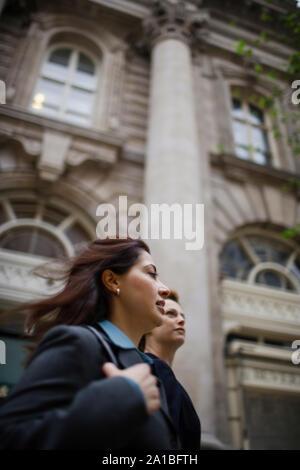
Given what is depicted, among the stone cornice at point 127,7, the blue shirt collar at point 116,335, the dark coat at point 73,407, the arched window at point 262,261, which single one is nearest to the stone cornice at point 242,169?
the arched window at point 262,261

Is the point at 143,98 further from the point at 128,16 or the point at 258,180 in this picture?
the point at 258,180

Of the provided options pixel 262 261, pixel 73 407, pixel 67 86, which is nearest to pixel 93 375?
pixel 73 407

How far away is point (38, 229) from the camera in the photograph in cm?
749

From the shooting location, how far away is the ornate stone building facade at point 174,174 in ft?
19.9

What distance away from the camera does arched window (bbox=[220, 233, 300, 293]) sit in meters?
8.43

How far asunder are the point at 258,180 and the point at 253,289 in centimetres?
332

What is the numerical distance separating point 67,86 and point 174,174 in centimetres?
505

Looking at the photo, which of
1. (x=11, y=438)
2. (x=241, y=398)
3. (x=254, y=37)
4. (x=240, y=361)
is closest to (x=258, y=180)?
(x=240, y=361)

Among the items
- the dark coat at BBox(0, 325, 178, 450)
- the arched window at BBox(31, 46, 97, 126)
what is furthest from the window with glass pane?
the dark coat at BBox(0, 325, 178, 450)

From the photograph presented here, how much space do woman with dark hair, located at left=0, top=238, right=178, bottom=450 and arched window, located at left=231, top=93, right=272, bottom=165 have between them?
946cm

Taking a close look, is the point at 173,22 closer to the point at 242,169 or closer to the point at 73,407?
the point at 242,169

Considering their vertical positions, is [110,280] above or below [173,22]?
below

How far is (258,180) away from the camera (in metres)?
9.44

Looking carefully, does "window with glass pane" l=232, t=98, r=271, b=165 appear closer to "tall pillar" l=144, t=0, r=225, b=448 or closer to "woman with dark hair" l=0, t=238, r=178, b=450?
"tall pillar" l=144, t=0, r=225, b=448
